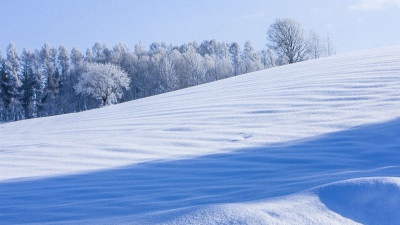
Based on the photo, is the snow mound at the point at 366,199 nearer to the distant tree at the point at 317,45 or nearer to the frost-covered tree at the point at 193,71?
the distant tree at the point at 317,45

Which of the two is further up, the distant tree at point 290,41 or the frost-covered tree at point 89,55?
the frost-covered tree at point 89,55

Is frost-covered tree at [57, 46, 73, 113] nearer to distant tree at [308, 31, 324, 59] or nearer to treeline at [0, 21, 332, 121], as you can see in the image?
treeline at [0, 21, 332, 121]

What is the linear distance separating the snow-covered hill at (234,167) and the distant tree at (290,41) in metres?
26.6

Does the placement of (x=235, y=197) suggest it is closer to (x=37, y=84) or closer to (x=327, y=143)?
(x=327, y=143)

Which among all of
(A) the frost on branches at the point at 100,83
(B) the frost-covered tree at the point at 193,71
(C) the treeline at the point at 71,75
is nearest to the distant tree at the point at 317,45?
(C) the treeline at the point at 71,75

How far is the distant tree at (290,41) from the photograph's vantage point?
103 feet

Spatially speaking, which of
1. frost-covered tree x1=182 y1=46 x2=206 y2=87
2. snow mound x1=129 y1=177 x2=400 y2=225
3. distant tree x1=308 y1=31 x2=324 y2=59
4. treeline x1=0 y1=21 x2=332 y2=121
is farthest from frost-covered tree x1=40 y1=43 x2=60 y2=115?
snow mound x1=129 y1=177 x2=400 y2=225

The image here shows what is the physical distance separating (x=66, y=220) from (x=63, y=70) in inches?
2083

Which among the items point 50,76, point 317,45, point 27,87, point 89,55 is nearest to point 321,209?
point 317,45

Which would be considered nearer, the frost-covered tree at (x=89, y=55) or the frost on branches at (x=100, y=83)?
the frost on branches at (x=100, y=83)

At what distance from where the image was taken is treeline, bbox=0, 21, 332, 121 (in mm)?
42156

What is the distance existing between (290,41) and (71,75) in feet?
107

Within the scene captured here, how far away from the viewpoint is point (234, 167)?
2.91 m

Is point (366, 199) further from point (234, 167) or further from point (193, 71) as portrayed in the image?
point (193, 71)
